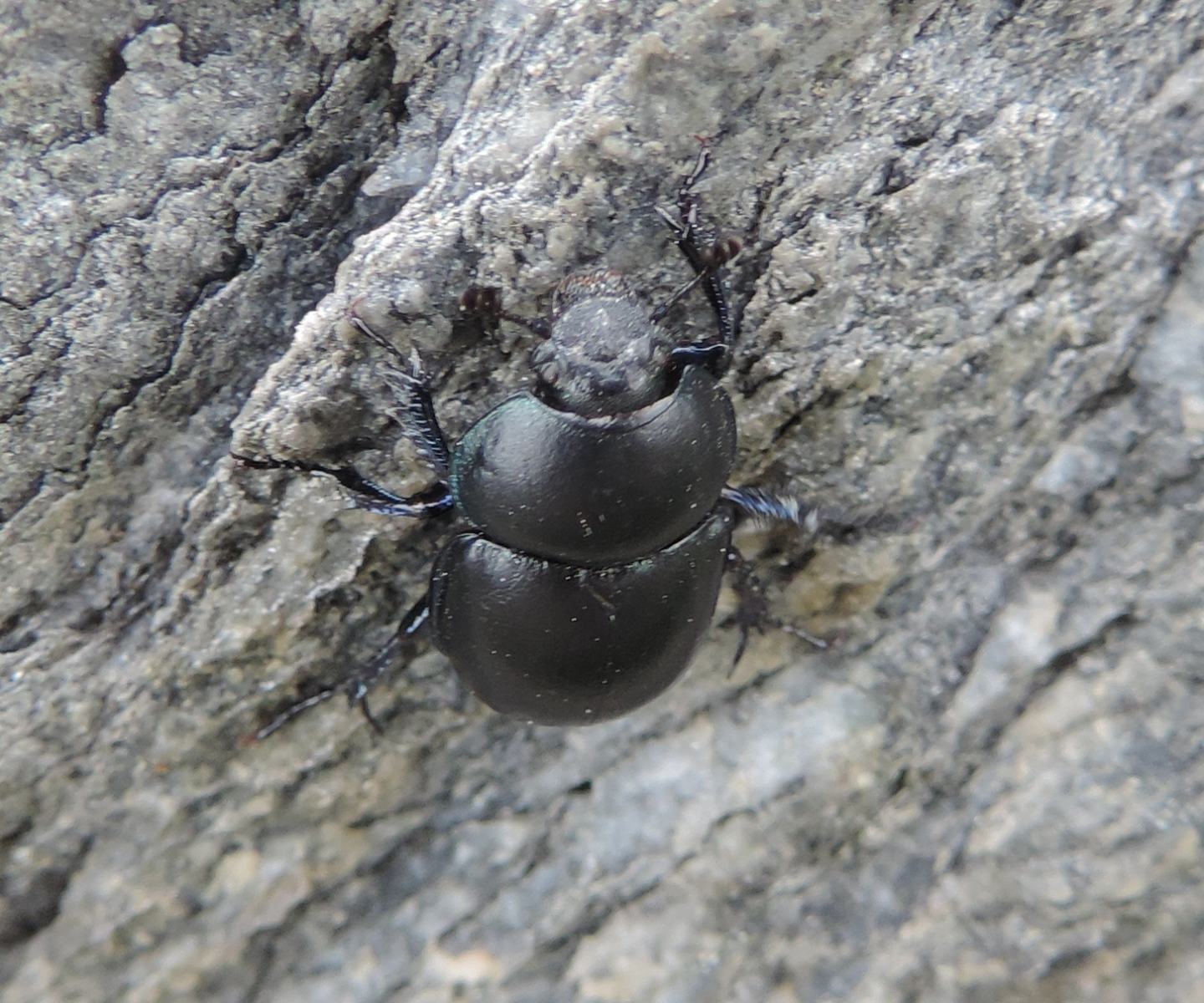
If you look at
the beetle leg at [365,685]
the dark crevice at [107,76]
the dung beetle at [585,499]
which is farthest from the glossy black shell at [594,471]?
the dark crevice at [107,76]

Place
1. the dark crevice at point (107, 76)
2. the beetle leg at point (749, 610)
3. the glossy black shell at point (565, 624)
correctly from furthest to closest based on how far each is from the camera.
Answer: the beetle leg at point (749, 610) < the glossy black shell at point (565, 624) < the dark crevice at point (107, 76)

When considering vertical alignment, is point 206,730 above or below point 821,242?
below

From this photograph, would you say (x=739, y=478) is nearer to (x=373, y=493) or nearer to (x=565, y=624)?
(x=565, y=624)

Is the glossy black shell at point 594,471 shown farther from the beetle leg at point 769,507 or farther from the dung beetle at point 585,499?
the beetle leg at point 769,507

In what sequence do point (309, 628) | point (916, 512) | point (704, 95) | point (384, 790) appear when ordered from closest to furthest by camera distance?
point (704, 95), point (309, 628), point (916, 512), point (384, 790)

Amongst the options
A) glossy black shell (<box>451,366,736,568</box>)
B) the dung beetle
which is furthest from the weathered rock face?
glossy black shell (<box>451,366,736,568</box>)

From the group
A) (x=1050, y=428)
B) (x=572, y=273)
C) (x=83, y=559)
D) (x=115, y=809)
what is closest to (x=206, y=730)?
(x=115, y=809)

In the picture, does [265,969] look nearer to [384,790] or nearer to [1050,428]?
[384,790]

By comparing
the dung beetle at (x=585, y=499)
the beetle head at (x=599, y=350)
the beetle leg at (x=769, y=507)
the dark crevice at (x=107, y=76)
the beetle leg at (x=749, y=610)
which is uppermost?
the dark crevice at (x=107, y=76)
